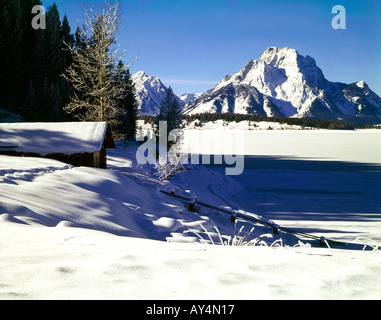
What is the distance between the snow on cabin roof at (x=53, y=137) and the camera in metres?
13.2

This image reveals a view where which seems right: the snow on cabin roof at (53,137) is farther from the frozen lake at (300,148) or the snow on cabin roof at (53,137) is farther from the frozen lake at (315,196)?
the frozen lake at (300,148)

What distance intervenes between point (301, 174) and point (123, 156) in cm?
1942

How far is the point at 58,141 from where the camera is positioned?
534 inches

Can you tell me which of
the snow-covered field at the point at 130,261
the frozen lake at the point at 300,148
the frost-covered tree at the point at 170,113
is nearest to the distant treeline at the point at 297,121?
the frozen lake at the point at 300,148

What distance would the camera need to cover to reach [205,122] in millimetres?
148125

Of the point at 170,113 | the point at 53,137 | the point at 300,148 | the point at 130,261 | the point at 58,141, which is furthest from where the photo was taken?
the point at 300,148

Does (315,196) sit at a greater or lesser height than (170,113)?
lesser

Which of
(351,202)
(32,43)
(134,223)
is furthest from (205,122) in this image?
(134,223)

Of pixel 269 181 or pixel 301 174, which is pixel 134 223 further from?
pixel 301 174

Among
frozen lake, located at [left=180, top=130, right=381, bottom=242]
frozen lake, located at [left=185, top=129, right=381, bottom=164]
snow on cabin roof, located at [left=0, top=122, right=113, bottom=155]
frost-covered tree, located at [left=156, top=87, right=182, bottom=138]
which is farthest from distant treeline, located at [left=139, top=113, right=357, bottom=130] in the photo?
snow on cabin roof, located at [left=0, top=122, right=113, bottom=155]

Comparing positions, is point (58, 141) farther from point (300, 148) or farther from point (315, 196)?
point (300, 148)

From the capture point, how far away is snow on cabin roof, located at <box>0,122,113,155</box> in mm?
13180

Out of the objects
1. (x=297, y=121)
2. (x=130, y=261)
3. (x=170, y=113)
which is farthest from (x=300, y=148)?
(x=297, y=121)

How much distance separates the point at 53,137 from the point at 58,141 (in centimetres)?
62
